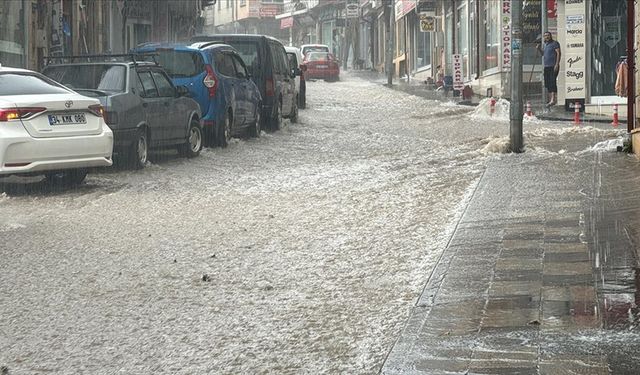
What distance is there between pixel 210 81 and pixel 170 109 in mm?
2230

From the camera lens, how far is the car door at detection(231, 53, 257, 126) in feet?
66.4

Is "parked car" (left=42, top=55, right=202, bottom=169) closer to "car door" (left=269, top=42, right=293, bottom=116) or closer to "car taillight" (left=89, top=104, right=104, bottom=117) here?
"car taillight" (left=89, top=104, right=104, bottom=117)

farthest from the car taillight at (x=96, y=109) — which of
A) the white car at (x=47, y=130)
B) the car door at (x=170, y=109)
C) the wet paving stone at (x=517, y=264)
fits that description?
the wet paving stone at (x=517, y=264)

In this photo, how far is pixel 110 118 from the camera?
48.8ft

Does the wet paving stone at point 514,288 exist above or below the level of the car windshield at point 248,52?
below

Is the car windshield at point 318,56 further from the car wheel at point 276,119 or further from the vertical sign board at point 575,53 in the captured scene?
the car wheel at point 276,119

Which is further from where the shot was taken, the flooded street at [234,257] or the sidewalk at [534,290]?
the flooded street at [234,257]

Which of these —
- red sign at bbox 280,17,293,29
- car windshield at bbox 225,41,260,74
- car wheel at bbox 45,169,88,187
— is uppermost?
red sign at bbox 280,17,293,29

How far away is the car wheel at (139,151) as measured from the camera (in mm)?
15398

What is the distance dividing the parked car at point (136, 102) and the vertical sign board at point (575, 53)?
12268 millimetres

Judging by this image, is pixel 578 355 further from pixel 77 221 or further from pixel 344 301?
pixel 77 221

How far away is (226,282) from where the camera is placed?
8.09 metres

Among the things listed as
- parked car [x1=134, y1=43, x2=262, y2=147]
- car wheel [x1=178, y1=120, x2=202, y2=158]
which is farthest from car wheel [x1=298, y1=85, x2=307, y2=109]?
car wheel [x1=178, y1=120, x2=202, y2=158]

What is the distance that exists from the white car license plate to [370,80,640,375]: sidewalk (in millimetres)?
4524
